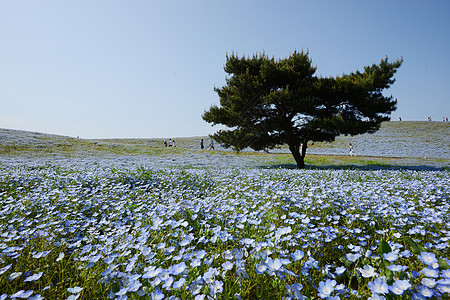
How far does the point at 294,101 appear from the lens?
561 inches

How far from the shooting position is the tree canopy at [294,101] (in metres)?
14.5

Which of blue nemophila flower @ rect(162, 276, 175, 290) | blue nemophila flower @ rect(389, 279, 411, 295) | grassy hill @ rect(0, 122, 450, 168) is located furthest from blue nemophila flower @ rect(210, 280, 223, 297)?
grassy hill @ rect(0, 122, 450, 168)

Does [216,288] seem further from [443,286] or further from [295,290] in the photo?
→ [443,286]

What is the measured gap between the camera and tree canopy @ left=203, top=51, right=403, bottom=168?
14.5 m

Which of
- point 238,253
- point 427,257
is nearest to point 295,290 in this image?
point 238,253

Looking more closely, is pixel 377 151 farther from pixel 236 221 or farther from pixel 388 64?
pixel 236 221

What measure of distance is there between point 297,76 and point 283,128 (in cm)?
374

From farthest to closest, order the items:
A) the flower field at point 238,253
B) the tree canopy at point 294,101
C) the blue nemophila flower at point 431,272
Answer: the tree canopy at point 294,101
the flower field at point 238,253
the blue nemophila flower at point 431,272

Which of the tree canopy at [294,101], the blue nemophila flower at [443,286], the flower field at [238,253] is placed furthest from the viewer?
the tree canopy at [294,101]

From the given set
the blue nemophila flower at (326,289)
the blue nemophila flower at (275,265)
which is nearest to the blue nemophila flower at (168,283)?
the blue nemophila flower at (275,265)

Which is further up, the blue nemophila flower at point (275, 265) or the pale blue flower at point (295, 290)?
the blue nemophila flower at point (275, 265)

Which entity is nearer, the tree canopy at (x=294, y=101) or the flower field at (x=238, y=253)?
the flower field at (x=238, y=253)

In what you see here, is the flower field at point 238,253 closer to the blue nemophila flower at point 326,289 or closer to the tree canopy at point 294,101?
the blue nemophila flower at point 326,289

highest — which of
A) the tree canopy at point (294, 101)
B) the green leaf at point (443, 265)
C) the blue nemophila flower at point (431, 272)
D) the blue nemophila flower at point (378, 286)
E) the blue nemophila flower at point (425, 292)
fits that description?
the tree canopy at point (294, 101)
